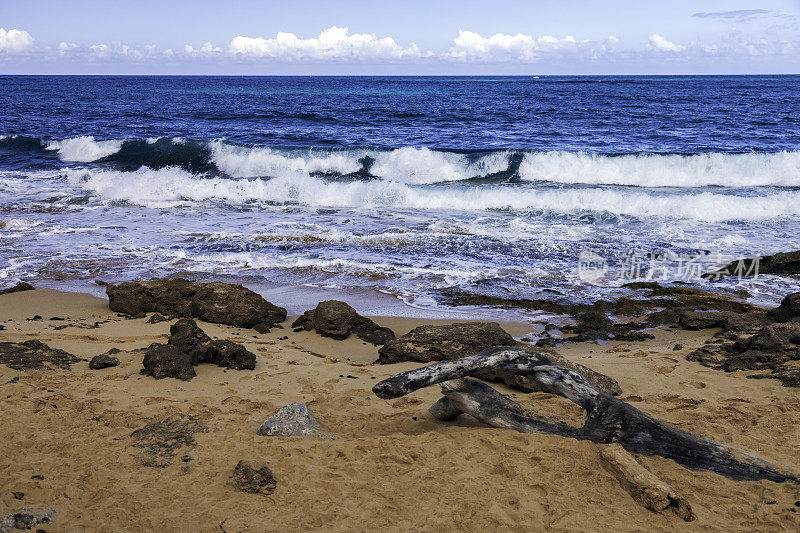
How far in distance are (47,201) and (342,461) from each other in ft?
48.1

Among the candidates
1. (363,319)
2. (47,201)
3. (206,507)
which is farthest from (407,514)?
(47,201)

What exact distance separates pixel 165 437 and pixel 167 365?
128 centimetres

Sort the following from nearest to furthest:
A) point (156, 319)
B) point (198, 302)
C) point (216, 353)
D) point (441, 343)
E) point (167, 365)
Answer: point (167, 365) < point (216, 353) < point (441, 343) < point (156, 319) < point (198, 302)

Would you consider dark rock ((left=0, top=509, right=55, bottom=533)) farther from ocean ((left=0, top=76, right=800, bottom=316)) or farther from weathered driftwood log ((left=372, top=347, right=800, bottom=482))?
ocean ((left=0, top=76, right=800, bottom=316))

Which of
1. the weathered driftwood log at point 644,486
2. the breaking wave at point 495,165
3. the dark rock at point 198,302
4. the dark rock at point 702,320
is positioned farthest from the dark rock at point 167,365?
the breaking wave at point 495,165

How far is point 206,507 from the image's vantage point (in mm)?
3326

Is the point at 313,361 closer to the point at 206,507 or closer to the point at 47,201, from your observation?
the point at 206,507

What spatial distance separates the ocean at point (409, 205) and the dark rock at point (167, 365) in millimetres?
3057

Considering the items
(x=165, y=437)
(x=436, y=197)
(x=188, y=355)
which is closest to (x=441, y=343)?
(x=188, y=355)

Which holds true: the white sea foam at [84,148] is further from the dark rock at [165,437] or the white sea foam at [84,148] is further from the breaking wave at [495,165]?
the dark rock at [165,437]

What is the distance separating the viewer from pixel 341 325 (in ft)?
22.2

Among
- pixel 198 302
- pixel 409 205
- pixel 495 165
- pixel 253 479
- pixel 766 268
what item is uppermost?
pixel 253 479

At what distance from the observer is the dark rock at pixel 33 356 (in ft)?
17.5

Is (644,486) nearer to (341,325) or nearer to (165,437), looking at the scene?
(165,437)
